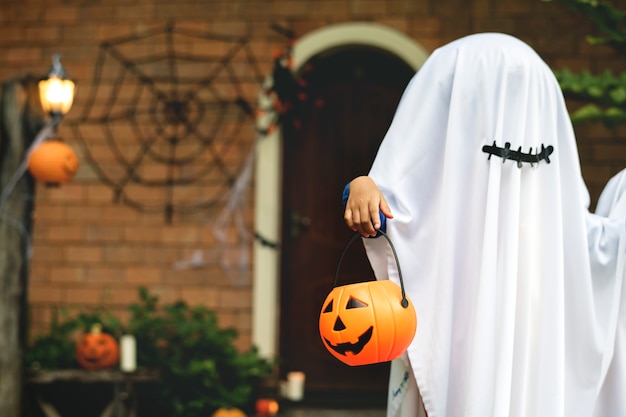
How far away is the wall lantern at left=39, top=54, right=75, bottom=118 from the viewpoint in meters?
4.44

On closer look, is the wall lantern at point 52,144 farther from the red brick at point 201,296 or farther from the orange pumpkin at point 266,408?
the orange pumpkin at point 266,408

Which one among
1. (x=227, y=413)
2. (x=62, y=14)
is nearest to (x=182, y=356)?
(x=227, y=413)

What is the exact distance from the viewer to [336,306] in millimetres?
2084

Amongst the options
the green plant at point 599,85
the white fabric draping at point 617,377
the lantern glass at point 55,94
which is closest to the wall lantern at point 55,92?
the lantern glass at point 55,94

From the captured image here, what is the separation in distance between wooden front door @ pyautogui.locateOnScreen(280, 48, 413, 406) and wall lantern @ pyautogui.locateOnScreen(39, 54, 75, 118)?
1.63m

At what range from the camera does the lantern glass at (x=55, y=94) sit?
4441mm

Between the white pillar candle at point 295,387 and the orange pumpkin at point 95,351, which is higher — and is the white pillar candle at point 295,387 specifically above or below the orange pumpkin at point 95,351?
below

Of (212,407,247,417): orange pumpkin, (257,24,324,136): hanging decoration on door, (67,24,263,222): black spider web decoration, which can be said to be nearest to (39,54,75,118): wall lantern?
(67,24,263,222): black spider web decoration

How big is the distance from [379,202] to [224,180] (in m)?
3.50

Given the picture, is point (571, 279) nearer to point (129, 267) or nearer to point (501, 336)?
point (501, 336)

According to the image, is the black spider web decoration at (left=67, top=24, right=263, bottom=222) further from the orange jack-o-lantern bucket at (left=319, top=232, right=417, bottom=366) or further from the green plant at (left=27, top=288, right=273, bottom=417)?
the orange jack-o-lantern bucket at (left=319, top=232, right=417, bottom=366)

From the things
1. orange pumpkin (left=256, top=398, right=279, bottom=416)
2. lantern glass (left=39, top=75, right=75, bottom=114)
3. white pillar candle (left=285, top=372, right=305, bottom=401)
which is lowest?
orange pumpkin (left=256, top=398, right=279, bottom=416)

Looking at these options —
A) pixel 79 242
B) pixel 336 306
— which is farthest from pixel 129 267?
pixel 336 306

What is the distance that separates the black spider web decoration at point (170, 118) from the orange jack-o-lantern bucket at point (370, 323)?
11.4ft
